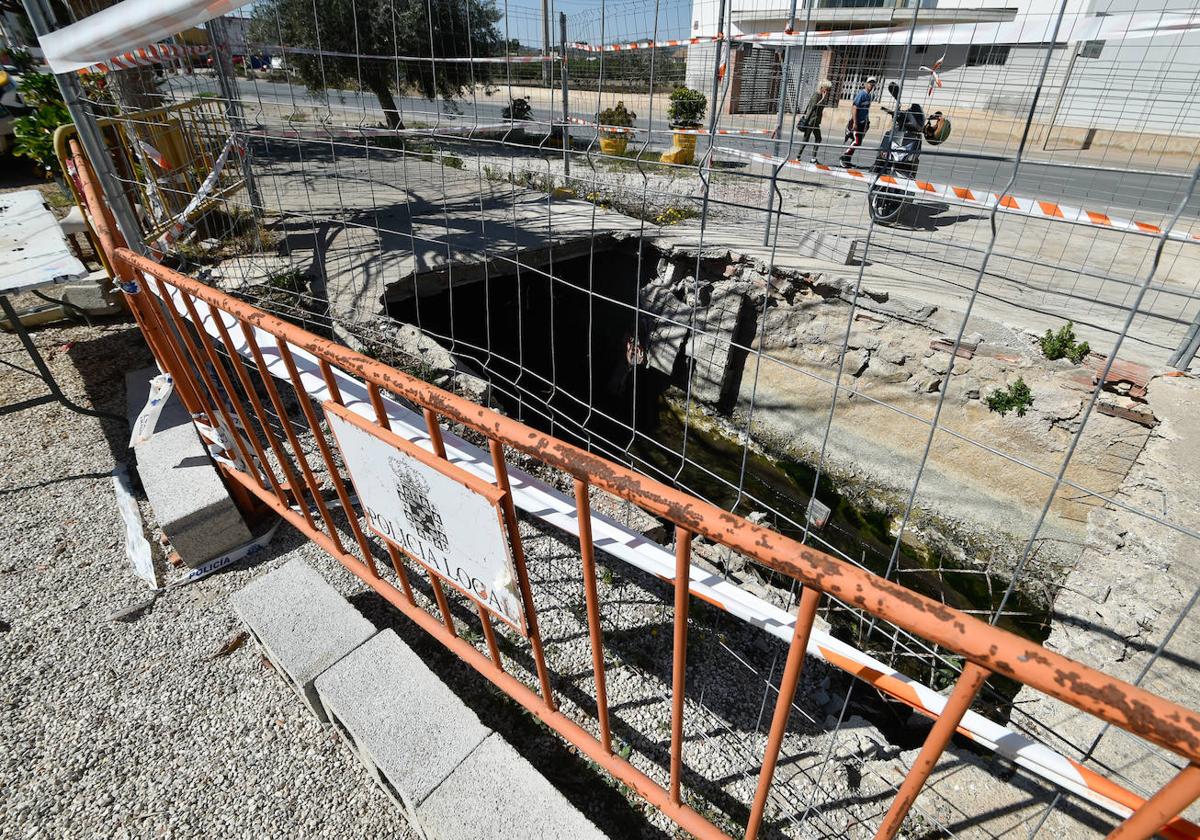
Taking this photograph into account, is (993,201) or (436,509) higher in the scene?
(993,201)

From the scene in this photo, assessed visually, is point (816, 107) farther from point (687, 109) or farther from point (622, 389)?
point (622, 389)

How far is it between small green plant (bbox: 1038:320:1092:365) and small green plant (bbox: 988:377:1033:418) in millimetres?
354

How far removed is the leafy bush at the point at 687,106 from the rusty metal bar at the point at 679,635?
609 cm

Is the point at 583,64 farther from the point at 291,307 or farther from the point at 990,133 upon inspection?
the point at 990,133

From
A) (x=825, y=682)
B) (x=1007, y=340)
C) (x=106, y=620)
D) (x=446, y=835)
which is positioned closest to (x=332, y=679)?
(x=446, y=835)

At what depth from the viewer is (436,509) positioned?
175cm

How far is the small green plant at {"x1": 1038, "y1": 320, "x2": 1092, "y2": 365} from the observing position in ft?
17.9

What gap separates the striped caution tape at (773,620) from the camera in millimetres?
1543

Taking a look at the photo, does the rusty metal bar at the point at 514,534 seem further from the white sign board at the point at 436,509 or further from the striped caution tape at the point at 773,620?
the striped caution tape at the point at 773,620

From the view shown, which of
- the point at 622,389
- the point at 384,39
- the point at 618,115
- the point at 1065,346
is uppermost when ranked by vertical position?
the point at 384,39

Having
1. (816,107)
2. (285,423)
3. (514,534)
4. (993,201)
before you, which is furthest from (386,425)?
(816,107)

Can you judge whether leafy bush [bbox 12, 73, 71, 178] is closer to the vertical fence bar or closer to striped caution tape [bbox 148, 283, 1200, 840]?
striped caution tape [bbox 148, 283, 1200, 840]

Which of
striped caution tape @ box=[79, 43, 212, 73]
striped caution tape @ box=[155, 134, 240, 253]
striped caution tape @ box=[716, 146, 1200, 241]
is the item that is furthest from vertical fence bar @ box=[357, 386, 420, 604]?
striped caution tape @ box=[155, 134, 240, 253]

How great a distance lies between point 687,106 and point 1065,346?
177 inches
